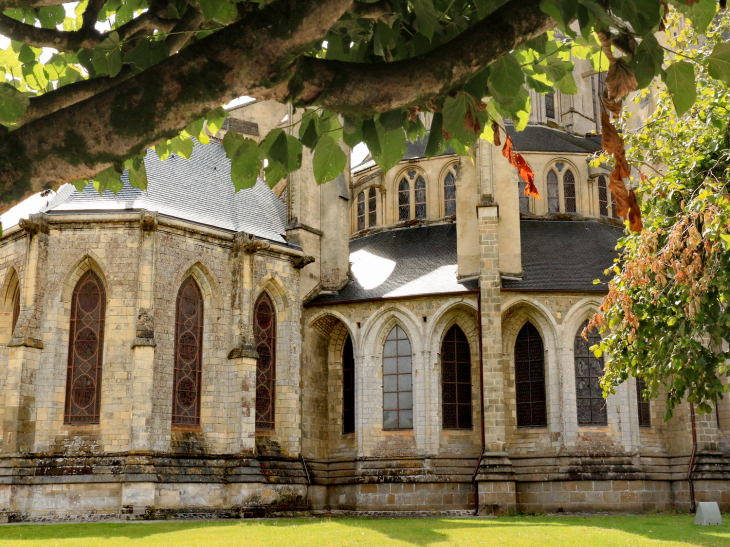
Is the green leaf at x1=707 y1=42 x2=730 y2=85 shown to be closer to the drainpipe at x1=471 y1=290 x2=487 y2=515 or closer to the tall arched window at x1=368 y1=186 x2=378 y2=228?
the drainpipe at x1=471 y1=290 x2=487 y2=515

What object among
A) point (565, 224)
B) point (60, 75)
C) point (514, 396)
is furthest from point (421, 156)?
point (60, 75)

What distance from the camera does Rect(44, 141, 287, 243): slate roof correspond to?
22.5 meters

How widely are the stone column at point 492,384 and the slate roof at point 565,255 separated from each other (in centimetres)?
73

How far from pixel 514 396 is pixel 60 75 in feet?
63.1

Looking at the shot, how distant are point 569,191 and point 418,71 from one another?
26.5 meters

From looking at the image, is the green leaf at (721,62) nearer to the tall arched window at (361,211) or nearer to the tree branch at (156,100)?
the tree branch at (156,100)

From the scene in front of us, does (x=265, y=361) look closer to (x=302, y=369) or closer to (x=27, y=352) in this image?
(x=302, y=369)

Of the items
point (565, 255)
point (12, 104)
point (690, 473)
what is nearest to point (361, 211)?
point (565, 255)

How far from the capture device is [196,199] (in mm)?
24094

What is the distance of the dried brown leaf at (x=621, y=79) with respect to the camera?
14.0 feet

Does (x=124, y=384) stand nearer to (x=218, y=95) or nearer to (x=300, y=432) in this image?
(x=300, y=432)

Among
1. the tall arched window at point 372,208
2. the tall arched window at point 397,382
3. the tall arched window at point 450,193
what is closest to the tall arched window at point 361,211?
the tall arched window at point 372,208

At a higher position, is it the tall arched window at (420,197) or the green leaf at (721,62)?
the tall arched window at (420,197)

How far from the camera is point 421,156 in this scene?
29.9 metres
